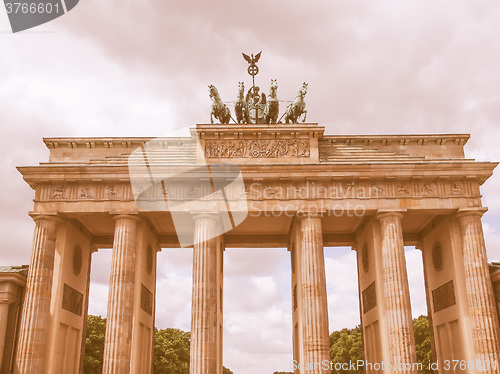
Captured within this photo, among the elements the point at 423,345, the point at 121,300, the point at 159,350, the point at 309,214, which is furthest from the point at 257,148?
the point at 159,350

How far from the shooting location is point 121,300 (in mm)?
31875

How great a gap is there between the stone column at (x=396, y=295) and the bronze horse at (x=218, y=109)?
1302cm

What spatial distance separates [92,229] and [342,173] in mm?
19316

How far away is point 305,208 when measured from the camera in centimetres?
3372

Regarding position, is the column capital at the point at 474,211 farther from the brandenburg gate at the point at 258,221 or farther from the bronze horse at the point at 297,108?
the bronze horse at the point at 297,108

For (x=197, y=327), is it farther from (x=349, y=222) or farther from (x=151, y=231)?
(x=349, y=222)

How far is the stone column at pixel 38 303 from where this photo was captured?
101 feet

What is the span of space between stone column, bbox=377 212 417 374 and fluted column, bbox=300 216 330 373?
12.9ft

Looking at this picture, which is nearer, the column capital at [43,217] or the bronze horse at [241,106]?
the column capital at [43,217]

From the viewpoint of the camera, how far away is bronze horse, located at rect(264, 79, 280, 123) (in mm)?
37656

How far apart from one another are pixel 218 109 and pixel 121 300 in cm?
1496

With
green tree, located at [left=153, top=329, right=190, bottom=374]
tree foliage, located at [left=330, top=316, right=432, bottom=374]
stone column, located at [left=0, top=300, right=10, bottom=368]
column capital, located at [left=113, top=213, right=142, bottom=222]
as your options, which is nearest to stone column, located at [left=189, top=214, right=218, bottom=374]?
column capital, located at [left=113, top=213, right=142, bottom=222]

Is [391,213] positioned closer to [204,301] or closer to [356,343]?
[204,301]

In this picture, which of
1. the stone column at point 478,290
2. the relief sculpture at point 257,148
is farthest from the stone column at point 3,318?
the stone column at point 478,290
